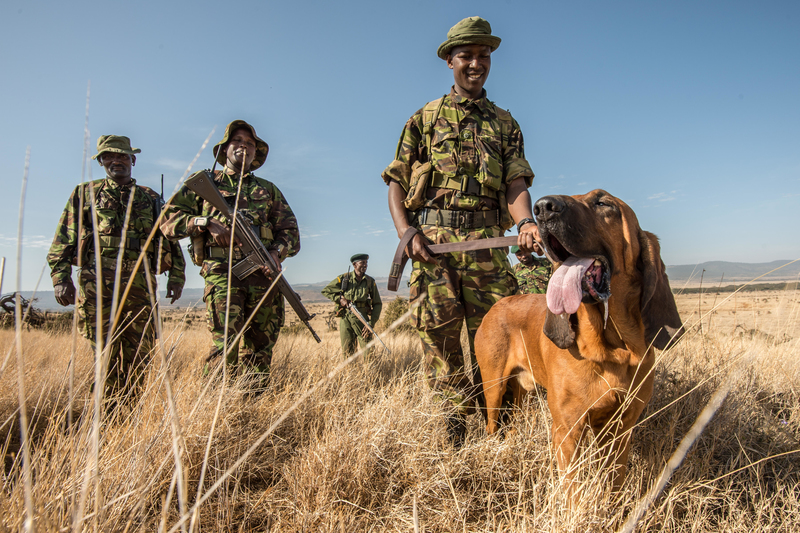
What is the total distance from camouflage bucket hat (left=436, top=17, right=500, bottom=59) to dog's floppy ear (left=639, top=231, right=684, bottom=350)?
1.79m

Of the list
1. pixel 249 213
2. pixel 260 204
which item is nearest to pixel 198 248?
pixel 249 213

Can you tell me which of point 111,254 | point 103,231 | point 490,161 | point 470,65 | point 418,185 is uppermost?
point 470,65

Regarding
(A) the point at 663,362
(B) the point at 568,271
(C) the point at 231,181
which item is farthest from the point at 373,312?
(B) the point at 568,271

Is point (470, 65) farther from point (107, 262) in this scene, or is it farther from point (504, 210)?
point (107, 262)

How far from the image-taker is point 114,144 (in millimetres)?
4605

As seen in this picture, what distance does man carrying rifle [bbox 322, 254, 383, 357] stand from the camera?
9.50 m

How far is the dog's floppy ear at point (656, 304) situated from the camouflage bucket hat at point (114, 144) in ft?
15.9

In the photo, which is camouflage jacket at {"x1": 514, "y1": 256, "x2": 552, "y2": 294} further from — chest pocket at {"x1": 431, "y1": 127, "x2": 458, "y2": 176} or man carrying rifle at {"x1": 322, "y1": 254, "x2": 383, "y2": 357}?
chest pocket at {"x1": 431, "y1": 127, "x2": 458, "y2": 176}

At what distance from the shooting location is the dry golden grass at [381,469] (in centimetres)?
173

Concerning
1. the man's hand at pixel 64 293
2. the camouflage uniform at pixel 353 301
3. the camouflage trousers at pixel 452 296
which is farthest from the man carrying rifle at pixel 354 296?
the camouflage trousers at pixel 452 296

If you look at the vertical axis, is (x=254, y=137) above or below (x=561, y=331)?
above

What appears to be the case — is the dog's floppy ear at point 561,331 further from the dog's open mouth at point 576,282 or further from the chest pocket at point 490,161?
the chest pocket at point 490,161

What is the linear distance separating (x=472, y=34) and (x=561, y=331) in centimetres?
210

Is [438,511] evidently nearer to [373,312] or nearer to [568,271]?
[568,271]
